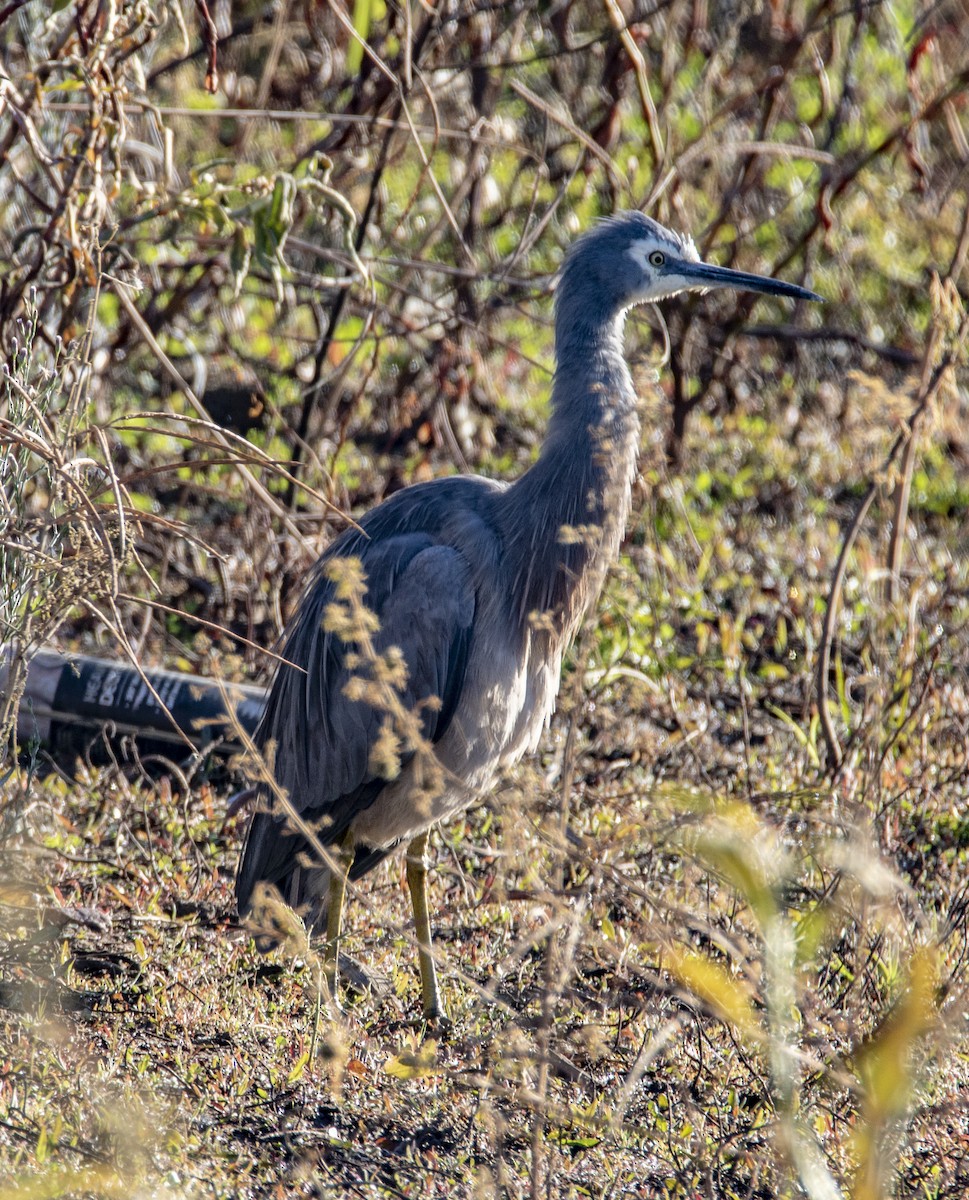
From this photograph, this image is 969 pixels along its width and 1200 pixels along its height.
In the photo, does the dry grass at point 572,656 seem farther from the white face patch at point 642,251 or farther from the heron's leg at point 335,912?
the white face patch at point 642,251

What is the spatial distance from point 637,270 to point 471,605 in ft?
3.44

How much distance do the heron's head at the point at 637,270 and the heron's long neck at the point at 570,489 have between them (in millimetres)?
195

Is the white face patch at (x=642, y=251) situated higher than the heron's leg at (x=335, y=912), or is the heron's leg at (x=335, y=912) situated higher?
the white face patch at (x=642, y=251)

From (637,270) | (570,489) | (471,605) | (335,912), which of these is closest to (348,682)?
(471,605)

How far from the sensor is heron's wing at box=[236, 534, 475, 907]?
12.2ft

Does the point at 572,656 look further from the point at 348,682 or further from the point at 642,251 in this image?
the point at 348,682

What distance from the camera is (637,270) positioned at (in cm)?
406

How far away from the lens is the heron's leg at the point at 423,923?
371 centimetres

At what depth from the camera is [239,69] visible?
302 inches

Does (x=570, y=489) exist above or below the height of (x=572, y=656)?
above

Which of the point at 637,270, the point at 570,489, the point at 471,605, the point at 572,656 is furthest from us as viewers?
the point at 572,656

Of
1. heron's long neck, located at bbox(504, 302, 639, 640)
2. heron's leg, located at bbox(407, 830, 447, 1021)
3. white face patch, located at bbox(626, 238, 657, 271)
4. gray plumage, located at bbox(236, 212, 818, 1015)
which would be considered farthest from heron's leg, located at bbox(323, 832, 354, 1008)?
white face patch, located at bbox(626, 238, 657, 271)

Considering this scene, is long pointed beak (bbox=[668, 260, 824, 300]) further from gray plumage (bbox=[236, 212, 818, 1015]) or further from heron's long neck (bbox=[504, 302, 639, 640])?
heron's long neck (bbox=[504, 302, 639, 640])

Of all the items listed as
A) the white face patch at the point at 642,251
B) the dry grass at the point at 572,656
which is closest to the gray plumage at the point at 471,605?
the white face patch at the point at 642,251
